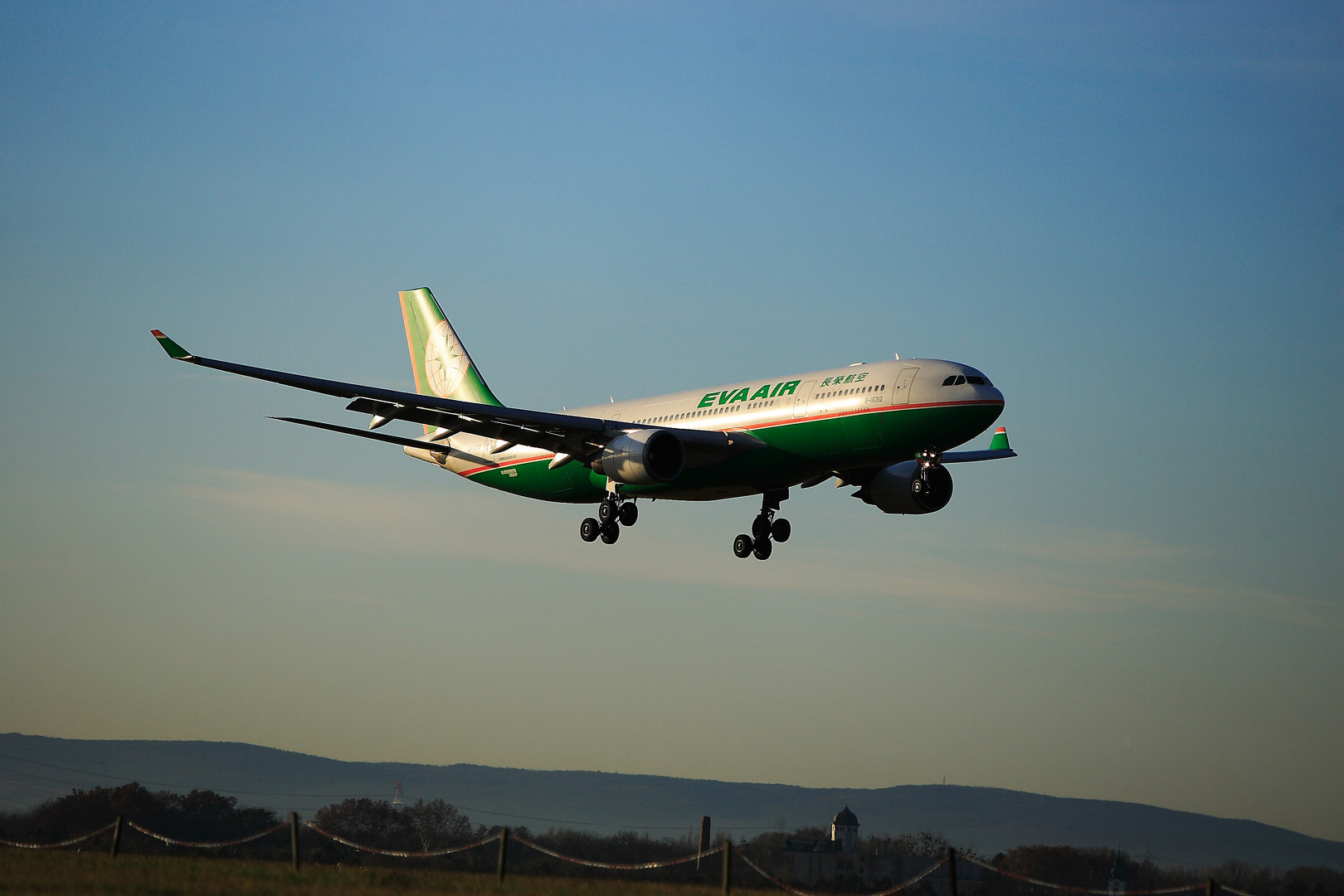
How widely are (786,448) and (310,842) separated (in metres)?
18.9

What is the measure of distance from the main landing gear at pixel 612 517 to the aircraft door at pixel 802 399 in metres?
7.74

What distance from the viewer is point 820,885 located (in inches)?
1246

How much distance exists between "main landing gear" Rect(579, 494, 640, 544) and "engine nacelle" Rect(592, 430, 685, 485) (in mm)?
3407

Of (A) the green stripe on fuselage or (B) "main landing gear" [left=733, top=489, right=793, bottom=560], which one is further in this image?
(B) "main landing gear" [left=733, top=489, right=793, bottom=560]

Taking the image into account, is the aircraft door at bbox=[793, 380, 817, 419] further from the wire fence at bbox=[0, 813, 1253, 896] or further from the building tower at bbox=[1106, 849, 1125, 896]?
the building tower at bbox=[1106, 849, 1125, 896]

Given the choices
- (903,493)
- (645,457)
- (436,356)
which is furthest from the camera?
(436,356)

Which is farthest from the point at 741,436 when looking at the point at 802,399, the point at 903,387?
the point at 903,387

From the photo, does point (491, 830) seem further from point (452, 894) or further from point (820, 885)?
point (452, 894)

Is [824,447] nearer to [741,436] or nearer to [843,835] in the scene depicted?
[741,436]

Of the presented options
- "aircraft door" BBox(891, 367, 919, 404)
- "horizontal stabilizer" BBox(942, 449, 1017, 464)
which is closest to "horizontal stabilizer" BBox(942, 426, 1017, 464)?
"horizontal stabilizer" BBox(942, 449, 1017, 464)

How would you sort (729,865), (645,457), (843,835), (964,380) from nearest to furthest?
(729,865) → (964,380) → (645,457) → (843,835)

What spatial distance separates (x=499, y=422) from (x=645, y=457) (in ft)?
21.7

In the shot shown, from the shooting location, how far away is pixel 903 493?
45438mm

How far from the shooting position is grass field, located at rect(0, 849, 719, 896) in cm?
2325
